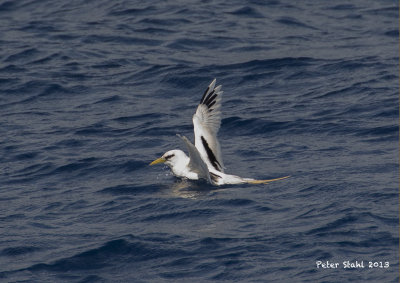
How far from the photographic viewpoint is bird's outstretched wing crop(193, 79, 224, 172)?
16.2m

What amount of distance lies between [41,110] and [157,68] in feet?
11.6

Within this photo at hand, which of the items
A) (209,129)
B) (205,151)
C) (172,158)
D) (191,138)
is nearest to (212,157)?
(205,151)

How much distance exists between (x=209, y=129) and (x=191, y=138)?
6.00 feet

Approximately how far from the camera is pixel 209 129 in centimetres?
1644

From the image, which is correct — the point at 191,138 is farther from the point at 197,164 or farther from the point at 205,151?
the point at 197,164

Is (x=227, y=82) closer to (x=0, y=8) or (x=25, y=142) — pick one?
(x=25, y=142)

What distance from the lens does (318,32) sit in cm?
2361

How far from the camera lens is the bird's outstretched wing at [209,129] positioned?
16.2 meters

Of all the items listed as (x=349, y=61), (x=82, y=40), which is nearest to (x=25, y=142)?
(x=82, y=40)

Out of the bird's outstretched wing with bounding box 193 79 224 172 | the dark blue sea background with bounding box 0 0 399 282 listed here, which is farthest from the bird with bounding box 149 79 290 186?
the dark blue sea background with bounding box 0 0 399 282

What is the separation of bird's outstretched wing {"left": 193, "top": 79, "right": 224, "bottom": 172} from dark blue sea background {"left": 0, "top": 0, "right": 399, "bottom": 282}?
44 cm

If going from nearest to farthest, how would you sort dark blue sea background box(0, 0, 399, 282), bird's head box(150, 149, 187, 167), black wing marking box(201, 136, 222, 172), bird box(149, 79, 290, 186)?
dark blue sea background box(0, 0, 399, 282) < bird box(149, 79, 290, 186) < black wing marking box(201, 136, 222, 172) < bird's head box(150, 149, 187, 167)

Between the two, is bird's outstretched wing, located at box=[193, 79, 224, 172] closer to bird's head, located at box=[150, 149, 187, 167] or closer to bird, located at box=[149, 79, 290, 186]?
bird, located at box=[149, 79, 290, 186]

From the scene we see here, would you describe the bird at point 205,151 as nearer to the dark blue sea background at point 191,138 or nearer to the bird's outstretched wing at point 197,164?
the bird's outstretched wing at point 197,164
